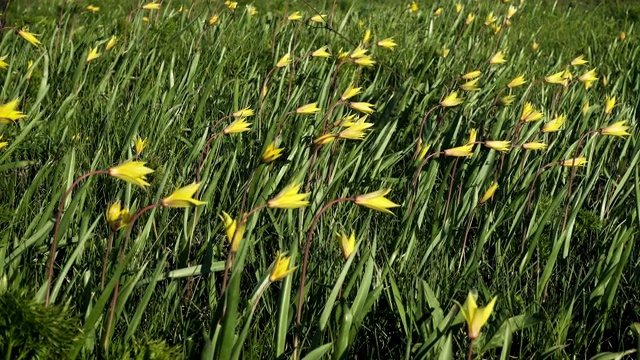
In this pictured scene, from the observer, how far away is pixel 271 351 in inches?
62.7

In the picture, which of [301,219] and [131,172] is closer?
[131,172]

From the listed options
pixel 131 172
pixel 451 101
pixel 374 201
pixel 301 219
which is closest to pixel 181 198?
pixel 131 172

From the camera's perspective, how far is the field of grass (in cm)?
148

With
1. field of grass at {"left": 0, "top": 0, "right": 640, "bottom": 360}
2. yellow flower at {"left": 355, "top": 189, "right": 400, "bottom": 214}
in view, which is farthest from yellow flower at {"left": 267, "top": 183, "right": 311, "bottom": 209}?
yellow flower at {"left": 355, "top": 189, "right": 400, "bottom": 214}

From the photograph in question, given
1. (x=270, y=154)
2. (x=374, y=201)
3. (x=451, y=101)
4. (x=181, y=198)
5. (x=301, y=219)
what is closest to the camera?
(x=181, y=198)

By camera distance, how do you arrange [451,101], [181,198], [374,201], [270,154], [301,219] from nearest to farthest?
[181,198] < [374,201] < [270,154] < [301,219] < [451,101]

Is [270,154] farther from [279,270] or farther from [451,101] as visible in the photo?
[451,101]

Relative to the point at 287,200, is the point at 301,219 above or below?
below

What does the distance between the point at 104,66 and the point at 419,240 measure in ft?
6.43

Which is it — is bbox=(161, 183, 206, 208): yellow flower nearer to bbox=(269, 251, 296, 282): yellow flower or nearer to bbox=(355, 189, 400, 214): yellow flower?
bbox=(269, 251, 296, 282): yellow flower

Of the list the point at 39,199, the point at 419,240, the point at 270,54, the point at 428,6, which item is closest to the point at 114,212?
the point at 39,199

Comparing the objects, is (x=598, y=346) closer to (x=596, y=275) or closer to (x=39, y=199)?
(x=596, y=275)

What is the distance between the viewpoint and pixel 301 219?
206cm

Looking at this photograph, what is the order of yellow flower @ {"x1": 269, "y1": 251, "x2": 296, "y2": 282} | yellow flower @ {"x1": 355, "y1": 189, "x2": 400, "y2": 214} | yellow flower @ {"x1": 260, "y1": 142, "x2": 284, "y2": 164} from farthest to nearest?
yellow flower @ {"x1": 260, "y1": 142, "x2": 284, "y2": 164}
yellow flower @ {"x1": 355, "y1": 189, "x2": 400, "y2": 214}
yellow flower @ {"x1": 269, "y1": 251, "x2": 296, "y2": 282}
